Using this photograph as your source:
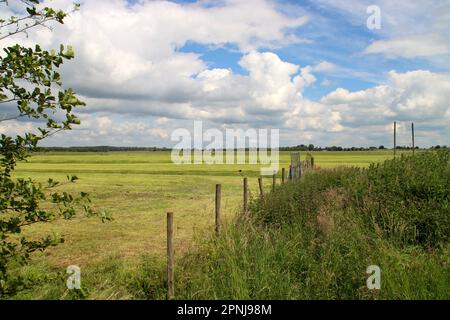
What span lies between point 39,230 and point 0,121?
419 inches

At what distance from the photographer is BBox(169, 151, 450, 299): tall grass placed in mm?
5863

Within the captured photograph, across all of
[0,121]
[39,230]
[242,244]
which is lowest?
[39,230]

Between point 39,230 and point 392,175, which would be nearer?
point 392,175

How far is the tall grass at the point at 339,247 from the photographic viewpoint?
586 cm

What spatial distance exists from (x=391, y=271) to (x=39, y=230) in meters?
11.0

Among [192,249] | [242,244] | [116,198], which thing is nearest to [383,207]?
[242,244]

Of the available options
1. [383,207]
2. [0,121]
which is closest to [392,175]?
[383,207]

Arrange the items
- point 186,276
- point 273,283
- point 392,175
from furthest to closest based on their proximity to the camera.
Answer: point 392,175 < point 186,276 < point 273,283

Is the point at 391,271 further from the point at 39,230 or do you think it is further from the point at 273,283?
the point at 39,230

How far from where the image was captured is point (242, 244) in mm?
6926

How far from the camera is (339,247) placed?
23.6 ft

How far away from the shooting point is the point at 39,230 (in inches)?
521

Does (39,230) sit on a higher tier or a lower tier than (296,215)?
lower
